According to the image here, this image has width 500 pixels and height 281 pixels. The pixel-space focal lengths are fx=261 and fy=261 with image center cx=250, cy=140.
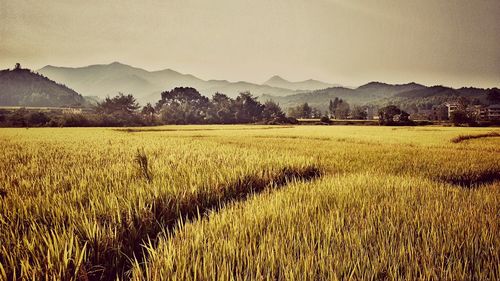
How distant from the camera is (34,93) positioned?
182m

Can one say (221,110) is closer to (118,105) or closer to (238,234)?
(118,105)

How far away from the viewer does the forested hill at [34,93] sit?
176750 mm

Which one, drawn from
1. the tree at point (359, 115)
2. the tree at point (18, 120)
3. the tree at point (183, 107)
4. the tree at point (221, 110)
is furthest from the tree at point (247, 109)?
the tree at point (18, 120)

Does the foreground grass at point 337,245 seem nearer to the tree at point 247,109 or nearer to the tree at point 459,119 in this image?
the tree at point 459,119

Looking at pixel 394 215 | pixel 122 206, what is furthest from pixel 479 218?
pixel 122 206

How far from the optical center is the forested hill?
17675cm

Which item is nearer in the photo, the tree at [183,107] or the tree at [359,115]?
the tree at [183,107]

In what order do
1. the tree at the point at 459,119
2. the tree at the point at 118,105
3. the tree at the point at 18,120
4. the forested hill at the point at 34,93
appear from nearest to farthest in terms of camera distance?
the tree at the point at 18,120 < the tree at the point at 459,119 < the tree at the point at 118,105 < the forested hill at the point at 34,93

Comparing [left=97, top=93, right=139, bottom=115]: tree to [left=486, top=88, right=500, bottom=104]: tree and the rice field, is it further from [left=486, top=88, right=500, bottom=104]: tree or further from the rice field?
[left=486, top=88, right=500, bottom=104]: tree

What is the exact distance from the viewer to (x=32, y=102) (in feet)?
575

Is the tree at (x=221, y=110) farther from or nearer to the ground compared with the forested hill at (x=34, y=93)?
nearer to the ground

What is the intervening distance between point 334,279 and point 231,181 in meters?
2.92

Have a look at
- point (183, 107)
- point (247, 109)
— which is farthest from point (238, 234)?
point (247, 109)

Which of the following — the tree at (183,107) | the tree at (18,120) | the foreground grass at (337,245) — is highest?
the tree at (183,107)
